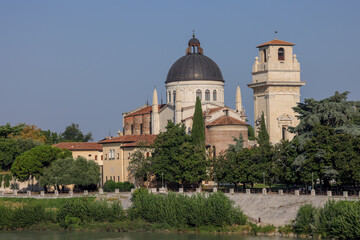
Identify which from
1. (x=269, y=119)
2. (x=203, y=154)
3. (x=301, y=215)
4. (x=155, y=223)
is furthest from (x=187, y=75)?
(x=301, y=215)

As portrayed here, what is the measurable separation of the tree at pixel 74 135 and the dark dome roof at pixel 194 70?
46.7 metres

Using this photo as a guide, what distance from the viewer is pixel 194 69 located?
314 ft

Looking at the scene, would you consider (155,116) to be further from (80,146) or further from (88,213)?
(88,213)

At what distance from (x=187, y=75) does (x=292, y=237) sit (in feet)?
140

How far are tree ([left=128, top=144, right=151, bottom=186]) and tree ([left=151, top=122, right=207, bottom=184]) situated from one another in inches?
60.4

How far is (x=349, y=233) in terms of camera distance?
52.2m

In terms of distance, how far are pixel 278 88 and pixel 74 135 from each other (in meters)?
56.1

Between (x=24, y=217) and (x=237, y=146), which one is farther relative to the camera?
(x=237, y=146)

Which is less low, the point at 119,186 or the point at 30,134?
the point at 30,134

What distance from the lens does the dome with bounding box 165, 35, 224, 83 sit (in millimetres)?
95625

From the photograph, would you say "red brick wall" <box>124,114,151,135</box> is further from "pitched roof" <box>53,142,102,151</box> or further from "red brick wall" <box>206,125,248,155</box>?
"red brick wall" <box>206,125,248,155</box>

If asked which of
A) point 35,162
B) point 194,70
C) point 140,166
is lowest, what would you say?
point 140,166

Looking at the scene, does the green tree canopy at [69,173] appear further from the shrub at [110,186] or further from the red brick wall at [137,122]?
the red brick wall at [137,122]

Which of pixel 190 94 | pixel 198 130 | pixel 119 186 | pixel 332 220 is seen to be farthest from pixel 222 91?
pixel 332 220
